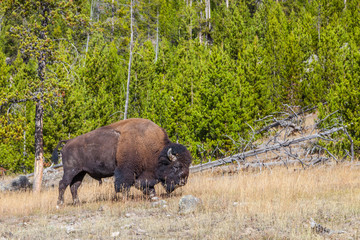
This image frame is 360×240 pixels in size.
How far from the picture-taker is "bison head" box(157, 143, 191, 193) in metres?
8.77

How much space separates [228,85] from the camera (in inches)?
872

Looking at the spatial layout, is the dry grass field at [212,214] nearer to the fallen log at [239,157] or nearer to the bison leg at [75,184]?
the bison leg at [75,184]

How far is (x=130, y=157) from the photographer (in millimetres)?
9000

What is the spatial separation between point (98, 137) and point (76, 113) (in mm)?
13026

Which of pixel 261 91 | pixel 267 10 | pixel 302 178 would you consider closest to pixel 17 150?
pixel 261 91

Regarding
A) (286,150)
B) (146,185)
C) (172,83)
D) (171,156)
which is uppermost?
(172,83)

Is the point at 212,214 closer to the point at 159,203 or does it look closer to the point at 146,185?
the point at 159,203

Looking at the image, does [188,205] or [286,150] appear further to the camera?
[286,150]

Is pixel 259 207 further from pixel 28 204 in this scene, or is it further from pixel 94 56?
pixel 94 56

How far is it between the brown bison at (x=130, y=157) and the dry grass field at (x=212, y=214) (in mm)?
478

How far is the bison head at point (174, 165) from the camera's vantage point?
8766 millimetres

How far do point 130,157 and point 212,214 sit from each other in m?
2.84

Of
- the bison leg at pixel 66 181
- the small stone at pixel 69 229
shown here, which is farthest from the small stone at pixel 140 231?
the bison leg at pixel 66 181

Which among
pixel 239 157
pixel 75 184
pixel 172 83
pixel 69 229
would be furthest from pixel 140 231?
pixel 172 83
